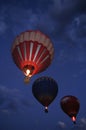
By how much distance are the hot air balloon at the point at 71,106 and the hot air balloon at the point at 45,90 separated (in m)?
2.91

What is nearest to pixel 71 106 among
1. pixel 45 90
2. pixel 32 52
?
pixel 45 90

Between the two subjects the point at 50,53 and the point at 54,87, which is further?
the point at 54,87

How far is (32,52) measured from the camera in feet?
57.2

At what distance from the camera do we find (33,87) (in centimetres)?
2322

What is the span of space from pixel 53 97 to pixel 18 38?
7.15 metres

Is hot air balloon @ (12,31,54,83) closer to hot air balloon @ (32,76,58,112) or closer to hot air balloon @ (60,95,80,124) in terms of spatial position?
hot air balloon @ (32,76,58,112)

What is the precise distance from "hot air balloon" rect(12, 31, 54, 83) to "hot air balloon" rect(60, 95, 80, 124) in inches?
309

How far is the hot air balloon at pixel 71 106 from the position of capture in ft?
80.3

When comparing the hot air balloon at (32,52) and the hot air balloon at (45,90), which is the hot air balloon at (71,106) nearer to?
the hot air balloon at (45,90)

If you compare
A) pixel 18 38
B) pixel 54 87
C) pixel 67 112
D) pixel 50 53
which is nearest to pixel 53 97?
pixel 54 87

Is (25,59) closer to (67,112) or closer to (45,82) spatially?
(45,82)

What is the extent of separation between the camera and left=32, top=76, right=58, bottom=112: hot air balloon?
2178cm

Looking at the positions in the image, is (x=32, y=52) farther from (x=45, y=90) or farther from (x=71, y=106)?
(x=71, y=106)

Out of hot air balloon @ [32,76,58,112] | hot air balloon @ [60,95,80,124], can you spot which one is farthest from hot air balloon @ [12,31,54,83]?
hot air balloon @ [60,95,80,124]
